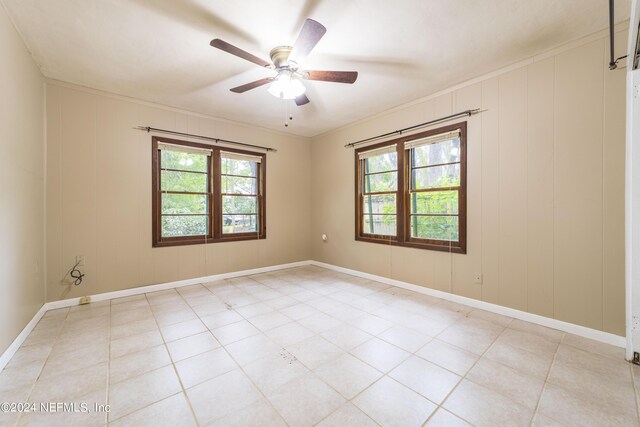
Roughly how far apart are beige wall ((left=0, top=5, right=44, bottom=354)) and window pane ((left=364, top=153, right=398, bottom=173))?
167 inches

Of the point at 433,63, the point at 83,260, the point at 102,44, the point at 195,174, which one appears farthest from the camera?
the point at 195,174

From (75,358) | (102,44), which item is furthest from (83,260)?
(102,44)

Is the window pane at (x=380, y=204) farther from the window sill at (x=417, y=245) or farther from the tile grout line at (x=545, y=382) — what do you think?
the tile grout line at (x=545, y=382)

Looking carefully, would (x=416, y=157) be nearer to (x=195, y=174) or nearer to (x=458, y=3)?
(x=458, y=3)

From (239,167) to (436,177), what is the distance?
10.9 ft

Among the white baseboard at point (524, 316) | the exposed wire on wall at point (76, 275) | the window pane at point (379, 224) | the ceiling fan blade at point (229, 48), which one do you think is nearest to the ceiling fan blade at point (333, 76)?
the ceiling fan blade at point (229, 48)

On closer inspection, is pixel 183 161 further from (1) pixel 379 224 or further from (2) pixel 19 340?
(1) pixel 379 224

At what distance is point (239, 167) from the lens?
476cm

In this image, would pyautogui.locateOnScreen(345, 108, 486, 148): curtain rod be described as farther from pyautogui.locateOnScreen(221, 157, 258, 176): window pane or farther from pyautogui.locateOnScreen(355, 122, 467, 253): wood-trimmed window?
pyautogui.locateOnScreen(221, 157, 258, 176): window pane

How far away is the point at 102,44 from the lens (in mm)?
2531

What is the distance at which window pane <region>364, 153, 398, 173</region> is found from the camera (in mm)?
4188

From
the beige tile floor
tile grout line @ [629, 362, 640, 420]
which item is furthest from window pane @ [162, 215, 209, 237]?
tile grout line @ [629, 362, 640, 420]

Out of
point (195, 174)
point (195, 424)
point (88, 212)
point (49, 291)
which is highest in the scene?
point (195, 174)

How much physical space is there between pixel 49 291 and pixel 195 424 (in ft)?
10.2
